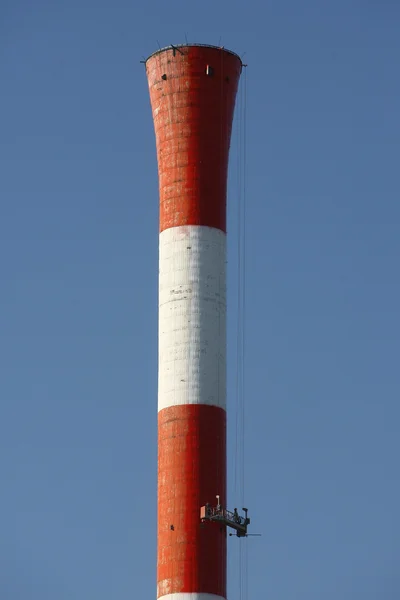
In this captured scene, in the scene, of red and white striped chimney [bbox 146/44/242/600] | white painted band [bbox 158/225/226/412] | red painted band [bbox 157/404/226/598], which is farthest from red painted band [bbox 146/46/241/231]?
red painted band [bbox 157/404/226/598]

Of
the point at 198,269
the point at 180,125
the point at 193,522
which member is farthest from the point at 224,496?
the point at 180,125

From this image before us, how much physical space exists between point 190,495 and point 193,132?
535 inches

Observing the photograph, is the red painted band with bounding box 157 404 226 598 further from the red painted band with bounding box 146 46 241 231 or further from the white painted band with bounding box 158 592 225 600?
the red painted band with bounding box 146 46 241 231

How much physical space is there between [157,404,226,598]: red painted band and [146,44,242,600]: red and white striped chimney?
0.12 ft

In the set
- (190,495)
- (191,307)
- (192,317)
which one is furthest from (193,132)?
(190,495)

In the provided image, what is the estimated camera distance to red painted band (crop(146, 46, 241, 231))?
80688 millimetres

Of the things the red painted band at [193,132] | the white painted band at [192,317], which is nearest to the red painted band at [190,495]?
the white painted band at [192,317]

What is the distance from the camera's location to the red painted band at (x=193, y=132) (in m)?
80.7

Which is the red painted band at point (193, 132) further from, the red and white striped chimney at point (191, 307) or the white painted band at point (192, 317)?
the white painted band at point (192, 317)

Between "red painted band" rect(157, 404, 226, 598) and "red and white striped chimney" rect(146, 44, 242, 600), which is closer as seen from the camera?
"red painted band" rect(157, 404, 226, 598)

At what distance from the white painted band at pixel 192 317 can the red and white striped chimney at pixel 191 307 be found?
4 centimetres

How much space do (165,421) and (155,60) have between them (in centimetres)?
1381

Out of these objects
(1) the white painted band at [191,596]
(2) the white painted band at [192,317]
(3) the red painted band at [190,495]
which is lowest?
(1) the white painted band at [191,596]

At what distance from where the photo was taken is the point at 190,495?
254ft
